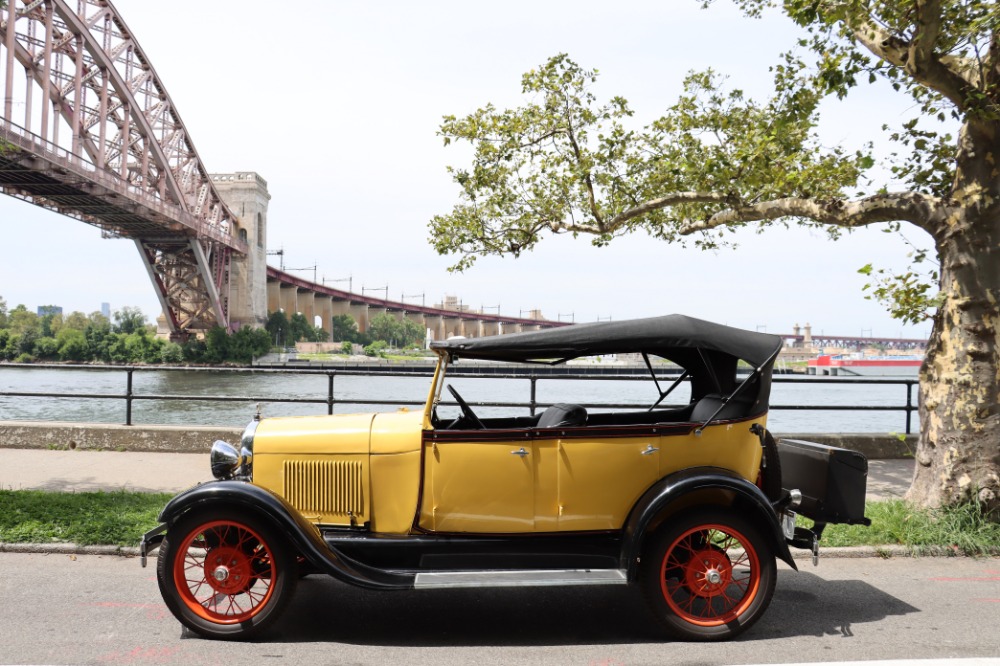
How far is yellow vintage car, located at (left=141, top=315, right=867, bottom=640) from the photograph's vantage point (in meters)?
3.85

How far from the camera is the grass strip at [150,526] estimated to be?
18.1 feet

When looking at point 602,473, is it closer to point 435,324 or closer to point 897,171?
point 897,171

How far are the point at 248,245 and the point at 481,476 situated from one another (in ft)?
274

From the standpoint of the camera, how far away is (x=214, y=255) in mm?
72500

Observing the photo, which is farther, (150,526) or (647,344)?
(150,526)

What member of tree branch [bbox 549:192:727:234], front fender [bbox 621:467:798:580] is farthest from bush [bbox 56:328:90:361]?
front fender [bbox 621:467:798:580]

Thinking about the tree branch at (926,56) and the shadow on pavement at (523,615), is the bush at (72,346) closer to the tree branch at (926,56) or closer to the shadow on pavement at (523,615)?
the shadow on pavement at (523,615)

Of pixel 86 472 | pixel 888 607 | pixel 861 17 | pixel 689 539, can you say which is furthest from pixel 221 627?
pixel 861 17

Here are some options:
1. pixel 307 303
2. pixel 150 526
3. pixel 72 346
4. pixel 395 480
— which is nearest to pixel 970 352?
pixel 395 480

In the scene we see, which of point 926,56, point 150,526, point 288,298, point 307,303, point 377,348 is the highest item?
point 288,298

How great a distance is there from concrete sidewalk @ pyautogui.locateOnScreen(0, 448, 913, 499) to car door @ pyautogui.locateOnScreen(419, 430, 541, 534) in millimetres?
4170

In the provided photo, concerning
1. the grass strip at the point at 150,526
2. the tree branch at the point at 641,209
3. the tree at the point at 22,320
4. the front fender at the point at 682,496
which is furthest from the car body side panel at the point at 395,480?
the tree at the point at 22,320

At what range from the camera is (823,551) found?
556 centimetres

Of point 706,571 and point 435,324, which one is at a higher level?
point 435,324
